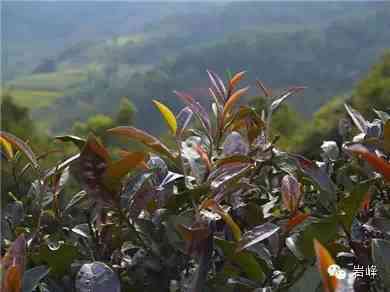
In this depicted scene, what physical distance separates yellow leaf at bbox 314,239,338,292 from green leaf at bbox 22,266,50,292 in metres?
0.33

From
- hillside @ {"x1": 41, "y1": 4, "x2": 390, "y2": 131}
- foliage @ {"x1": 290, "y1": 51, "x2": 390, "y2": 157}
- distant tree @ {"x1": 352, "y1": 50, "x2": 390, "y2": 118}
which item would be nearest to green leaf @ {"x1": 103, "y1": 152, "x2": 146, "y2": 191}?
foliage @ {"x1": 290, "y1": 51, "x2": 390, "y2": 157}

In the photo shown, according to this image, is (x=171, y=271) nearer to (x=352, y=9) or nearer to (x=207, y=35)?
(x=207, y=35)

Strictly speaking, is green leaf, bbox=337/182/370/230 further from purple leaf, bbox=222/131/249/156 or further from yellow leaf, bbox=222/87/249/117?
yellow leaf, bbox=222/87/249/117

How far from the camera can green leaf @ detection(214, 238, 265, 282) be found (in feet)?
2.40

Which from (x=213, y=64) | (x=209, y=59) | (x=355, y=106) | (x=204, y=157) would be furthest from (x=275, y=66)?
(x=204, y=157)

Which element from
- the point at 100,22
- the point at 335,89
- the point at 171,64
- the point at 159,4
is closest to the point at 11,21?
the point at 100,22

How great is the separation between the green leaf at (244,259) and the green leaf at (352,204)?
4.6 inches

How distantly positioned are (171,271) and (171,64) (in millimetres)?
52296

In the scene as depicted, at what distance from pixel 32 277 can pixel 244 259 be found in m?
A: 0.25

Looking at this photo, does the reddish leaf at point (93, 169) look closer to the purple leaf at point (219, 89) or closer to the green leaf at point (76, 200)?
the green leaf at point (76, 200)

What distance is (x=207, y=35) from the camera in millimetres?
74188

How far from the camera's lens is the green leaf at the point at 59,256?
2.55 ft

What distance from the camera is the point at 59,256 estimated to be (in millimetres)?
783

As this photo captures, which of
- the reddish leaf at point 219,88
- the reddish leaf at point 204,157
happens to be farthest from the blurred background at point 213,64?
the reddish leaf at point 204,157
